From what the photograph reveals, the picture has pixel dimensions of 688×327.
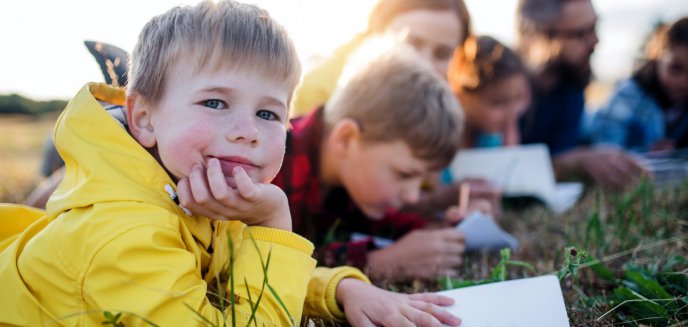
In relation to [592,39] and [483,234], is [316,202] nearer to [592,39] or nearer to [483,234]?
[483,234]

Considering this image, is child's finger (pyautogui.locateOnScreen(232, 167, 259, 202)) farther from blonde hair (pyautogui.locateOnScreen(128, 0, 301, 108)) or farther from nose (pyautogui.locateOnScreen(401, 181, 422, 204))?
nose (pyautogui.locateOnScreen(401, 181, 422, 204))

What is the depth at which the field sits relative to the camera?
4.28 ft

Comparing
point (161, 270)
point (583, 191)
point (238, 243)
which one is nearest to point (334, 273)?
point (238, 243)

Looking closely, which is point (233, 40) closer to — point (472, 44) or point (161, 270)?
point (161, 270)

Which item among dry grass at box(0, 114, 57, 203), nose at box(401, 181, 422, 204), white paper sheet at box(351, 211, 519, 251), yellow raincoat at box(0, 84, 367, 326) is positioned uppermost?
yellow raincoat at box(0, 84, 367, 326)

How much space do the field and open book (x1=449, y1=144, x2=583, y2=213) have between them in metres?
0.13

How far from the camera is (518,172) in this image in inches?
129

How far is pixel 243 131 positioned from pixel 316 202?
117cm

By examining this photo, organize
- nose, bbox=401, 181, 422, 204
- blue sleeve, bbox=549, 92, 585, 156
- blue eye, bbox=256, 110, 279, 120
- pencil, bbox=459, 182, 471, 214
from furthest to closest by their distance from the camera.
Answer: blue sleeve, bbox=549, 92, 585, 156 → pencil, bbox=459, 182, 471, 214 → nose, bbox=401, 181, 422, 204 → blue eye, bbox=256, 110, 279, 120

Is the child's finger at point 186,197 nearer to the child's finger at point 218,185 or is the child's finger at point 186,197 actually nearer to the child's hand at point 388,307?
the child's finger at point 218,185

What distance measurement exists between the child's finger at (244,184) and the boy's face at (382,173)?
3.47ft

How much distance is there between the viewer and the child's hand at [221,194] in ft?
3.65

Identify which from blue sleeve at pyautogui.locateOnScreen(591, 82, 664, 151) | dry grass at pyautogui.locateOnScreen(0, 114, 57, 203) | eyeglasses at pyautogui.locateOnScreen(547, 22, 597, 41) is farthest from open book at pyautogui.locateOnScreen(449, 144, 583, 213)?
dry grass at pyautogui.locateOnScreen(0, 114, 57, 203)

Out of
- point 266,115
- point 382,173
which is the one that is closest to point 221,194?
point 266,115
